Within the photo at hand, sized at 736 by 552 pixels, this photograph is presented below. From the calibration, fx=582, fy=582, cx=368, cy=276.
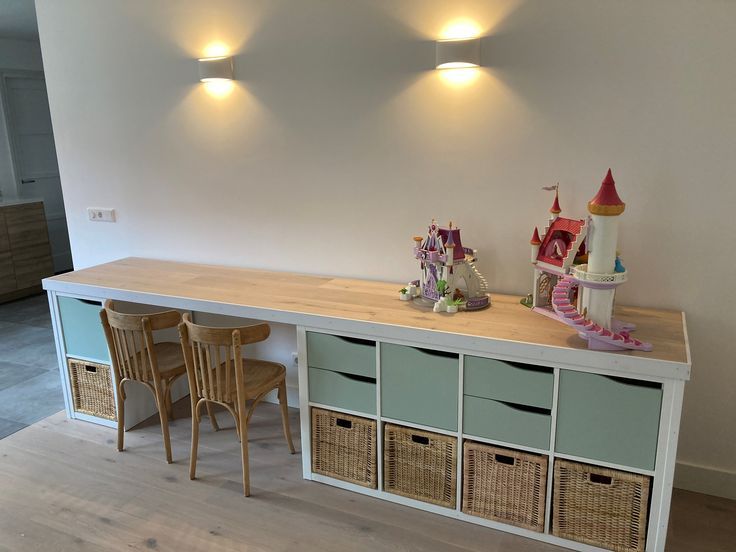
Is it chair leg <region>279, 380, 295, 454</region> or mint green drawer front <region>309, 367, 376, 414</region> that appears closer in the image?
mint green drawer front <region>309, 367, 376, 414</region>

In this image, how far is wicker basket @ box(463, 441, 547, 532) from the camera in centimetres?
221

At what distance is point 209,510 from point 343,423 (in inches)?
26.2

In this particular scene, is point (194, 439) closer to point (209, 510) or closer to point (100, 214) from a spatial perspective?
point (209, 510)

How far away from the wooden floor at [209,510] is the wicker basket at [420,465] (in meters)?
0.08

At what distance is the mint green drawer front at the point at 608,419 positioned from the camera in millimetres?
1981

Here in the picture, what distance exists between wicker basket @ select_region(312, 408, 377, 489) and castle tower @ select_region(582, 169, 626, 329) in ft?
3.34

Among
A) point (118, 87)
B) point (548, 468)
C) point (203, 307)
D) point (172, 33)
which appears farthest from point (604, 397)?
point (118, 87)

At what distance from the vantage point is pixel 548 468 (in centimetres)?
217

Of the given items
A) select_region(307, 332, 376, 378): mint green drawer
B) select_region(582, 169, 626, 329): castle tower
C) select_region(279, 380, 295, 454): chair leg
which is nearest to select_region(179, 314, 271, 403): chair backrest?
select_region(307, 332, 376, 378): mint green drawer

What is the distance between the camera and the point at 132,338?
2744mm

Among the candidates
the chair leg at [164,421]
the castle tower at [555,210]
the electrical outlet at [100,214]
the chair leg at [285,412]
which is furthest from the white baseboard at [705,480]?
the electrical outlet at [100,214]

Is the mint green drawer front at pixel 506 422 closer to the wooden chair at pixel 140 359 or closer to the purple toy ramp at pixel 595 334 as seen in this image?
the purple toy ramp at pixel 595 334

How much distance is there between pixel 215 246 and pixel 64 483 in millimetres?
1433

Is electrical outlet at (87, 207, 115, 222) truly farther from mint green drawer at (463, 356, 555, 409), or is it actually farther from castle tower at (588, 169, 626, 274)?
castle tower at (588, 169, 626, 274)
